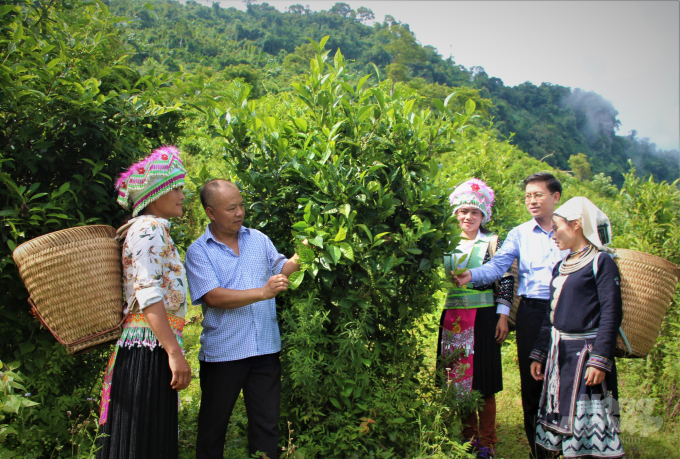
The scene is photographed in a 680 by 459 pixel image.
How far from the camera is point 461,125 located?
106 inches

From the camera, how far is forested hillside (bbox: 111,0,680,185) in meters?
58.1

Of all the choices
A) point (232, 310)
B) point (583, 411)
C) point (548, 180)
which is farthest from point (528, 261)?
point (232, 310)

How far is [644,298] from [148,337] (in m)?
2.86

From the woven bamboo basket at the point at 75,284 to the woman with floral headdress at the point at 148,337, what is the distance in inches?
2.9

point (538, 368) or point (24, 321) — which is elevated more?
point (24, 321)

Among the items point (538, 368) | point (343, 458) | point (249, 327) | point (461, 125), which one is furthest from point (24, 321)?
point (538, 368)

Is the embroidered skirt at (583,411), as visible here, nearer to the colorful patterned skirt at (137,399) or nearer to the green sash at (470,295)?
the green sash at (470,295)

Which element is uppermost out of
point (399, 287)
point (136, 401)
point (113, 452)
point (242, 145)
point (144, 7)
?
point (144, 7)

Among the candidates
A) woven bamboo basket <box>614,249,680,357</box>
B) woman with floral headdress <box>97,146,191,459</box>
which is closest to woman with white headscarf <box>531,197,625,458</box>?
woven bamboo basket <box>614,249,680,357</box>

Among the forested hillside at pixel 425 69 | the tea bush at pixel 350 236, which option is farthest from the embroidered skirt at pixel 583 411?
the forested hillside at pixel 425 69

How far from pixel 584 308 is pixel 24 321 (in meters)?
3.23

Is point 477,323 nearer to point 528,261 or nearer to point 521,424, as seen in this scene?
point 528,261

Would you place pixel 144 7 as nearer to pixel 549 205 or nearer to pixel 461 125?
pixel 461 125

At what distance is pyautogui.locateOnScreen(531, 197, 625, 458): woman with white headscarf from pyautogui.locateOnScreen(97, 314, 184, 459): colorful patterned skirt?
227 centimetres
